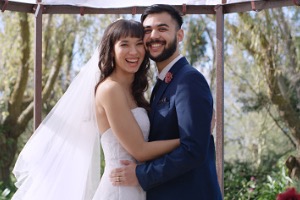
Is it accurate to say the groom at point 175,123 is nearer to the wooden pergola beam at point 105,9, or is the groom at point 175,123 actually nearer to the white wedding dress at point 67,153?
the white wedding dress at point 67,153


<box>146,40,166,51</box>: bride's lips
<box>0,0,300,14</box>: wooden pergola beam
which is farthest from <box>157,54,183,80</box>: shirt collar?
<box>0,0,300,14</box>: wooden pergola beam

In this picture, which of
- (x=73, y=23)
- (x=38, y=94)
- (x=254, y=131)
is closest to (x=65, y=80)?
(x=73, y=23)

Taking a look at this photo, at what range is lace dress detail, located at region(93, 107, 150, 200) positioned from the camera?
11.2 ft

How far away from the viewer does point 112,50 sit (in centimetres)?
354

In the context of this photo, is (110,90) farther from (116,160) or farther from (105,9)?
(105,9)

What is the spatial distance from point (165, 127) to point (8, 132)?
8182 mm

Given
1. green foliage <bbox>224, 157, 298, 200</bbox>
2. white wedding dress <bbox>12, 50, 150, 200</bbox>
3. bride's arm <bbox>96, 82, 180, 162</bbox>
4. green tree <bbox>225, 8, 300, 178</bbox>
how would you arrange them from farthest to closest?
green tree <bbox>225, 8, 300, 178</bbox>, green foliage <bbox>224, 157, 298, 200</bbox>, white wedding dress <bbox>12, 50, 150, 200</bbox>, bride's arm <bbox>96, 82, 180, 162</bbox>

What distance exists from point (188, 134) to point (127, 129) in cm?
35

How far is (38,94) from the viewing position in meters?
4.81

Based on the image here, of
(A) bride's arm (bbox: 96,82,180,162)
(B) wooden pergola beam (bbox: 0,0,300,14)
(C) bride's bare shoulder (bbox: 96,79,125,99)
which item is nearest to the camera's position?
(A) bride's arm (bbox: 96,82,180,162)

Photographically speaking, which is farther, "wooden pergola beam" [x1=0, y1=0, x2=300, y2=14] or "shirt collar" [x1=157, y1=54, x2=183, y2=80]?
"wooden pergola beam" [x1=0, y1=0, x2=300, y2=14]

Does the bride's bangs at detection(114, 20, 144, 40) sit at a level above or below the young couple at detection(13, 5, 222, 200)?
above

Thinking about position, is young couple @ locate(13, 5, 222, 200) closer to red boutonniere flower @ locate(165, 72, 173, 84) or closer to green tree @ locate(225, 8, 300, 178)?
red boutonniere flower @ locate(165, 72, 173, 84)

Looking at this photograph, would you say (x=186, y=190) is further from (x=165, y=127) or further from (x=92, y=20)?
(x=92, y=20)
